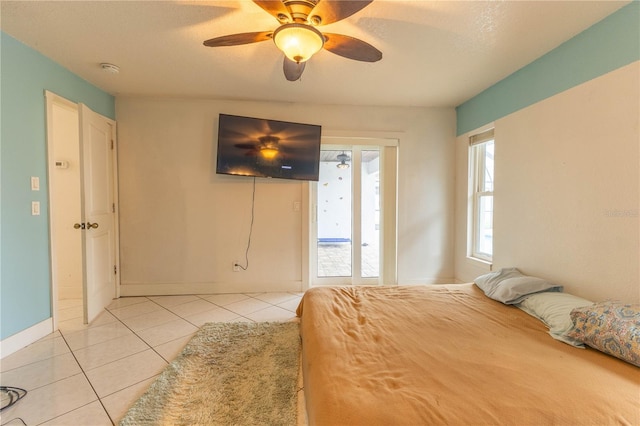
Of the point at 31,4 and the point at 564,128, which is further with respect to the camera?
the point at 564,128

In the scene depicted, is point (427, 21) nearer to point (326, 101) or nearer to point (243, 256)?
point (326, 101)

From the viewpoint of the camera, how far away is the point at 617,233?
170cm

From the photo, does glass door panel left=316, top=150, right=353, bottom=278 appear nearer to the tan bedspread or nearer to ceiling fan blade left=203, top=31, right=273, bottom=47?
the tan bedspread

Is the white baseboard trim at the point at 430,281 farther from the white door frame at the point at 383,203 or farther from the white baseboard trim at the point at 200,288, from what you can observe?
the white baseboard trim at the point at 200,288

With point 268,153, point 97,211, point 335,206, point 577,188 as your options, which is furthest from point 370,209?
point 97,211

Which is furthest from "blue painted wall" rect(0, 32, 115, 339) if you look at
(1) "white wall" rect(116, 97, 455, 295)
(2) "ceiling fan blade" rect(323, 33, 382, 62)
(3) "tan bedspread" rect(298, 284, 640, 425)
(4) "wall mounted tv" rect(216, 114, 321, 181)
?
(2) "ceiling fan blade" rect(323, 33, 382, 62)

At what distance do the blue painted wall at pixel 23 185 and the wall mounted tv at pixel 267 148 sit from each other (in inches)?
59.0

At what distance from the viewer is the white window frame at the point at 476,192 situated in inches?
125

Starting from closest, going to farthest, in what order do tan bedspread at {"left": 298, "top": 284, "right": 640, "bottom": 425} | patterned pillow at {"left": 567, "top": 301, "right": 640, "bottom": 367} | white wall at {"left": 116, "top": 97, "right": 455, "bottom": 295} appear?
tan bedspread at {"left": 298, "top": 284, "right": 640, "bottom": 425}, patterned pillow at {"left": 567, "top": 301, "right": 640, "bottom": 367}, white wall at {"left": 116, "top": 97, "right": 455, "bottom": 295}

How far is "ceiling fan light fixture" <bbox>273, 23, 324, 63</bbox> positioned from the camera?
147 centimetres

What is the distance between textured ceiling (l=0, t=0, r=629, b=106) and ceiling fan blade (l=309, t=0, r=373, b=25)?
0.39 meters

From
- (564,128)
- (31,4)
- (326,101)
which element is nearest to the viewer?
(31,4)

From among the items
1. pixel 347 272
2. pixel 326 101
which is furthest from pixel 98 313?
pixel 326 101

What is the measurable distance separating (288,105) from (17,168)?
8.44 feet
